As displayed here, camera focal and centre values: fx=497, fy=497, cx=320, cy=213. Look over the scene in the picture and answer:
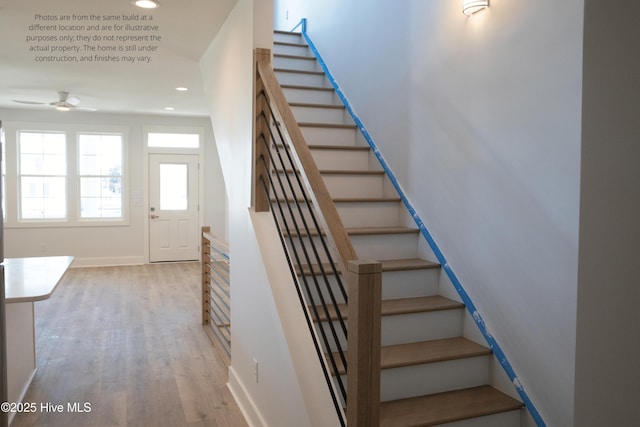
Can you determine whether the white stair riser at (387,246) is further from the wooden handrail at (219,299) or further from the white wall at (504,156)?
the wooden handrail at (219,299)

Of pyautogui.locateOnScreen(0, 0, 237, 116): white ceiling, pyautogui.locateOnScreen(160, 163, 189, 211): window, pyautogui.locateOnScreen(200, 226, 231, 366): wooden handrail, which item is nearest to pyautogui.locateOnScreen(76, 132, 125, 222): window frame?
pyautogui.locateOnScreen(160, 163, 189, 211): window

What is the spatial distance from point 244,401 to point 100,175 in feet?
22.0

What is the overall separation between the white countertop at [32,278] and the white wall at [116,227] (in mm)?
5134

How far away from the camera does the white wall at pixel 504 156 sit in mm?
2166

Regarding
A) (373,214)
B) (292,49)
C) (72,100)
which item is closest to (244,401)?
(373,214)

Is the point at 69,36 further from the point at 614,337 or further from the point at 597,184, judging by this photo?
the point at 614,337

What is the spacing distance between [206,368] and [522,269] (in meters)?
2.62

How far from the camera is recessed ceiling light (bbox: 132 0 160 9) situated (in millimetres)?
3104

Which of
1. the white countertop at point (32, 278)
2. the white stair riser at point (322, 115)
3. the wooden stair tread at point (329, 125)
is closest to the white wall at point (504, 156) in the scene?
the wooden stair tread at point (329, 125)

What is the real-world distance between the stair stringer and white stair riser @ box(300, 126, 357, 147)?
1.25 meters

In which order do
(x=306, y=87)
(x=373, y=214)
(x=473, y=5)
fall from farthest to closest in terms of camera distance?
(x=306, y=87) < (x=373, y=214) < (x=473, y=5)

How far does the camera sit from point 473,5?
104 inches

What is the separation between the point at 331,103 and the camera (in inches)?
177

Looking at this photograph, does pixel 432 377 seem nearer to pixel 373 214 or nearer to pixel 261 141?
pixel 373 214
